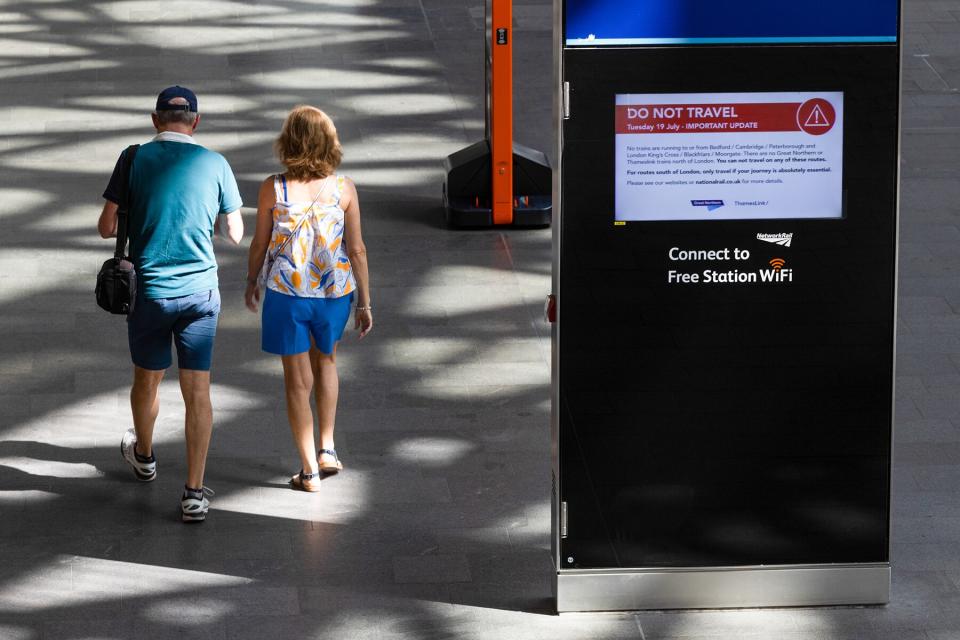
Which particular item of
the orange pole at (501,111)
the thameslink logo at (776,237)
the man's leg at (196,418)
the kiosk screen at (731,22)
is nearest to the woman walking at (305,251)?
the man's leg at (196,418)

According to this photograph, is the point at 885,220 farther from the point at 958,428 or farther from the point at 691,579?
the point at 958,428

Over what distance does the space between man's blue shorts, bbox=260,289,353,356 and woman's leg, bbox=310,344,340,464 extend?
0.15 m

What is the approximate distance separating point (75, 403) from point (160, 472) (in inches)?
38.9

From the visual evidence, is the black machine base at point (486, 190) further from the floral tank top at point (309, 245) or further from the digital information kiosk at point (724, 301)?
the digital information kiosk at point (724, 301)

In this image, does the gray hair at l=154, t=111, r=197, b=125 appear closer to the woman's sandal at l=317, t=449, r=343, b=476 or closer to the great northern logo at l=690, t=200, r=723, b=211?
the woman's sandal at l=317, t=449, r=343, b=476

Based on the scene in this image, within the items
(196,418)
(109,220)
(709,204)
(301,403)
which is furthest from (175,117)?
(709,204)

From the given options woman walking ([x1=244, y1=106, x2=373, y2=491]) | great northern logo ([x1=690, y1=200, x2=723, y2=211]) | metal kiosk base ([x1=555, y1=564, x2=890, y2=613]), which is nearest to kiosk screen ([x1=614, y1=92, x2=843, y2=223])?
great northern logo ([x1=690, y1=200, x2=723, y2=211])

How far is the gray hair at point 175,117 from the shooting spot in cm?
673

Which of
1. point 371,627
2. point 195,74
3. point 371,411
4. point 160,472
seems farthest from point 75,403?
point 195,74

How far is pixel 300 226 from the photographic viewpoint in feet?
22.7

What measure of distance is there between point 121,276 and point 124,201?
1.07ft

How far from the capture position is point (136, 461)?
24.5 ft

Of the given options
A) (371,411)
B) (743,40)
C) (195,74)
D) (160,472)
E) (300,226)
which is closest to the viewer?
(743,40)

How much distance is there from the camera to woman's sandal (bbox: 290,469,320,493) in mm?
7422
